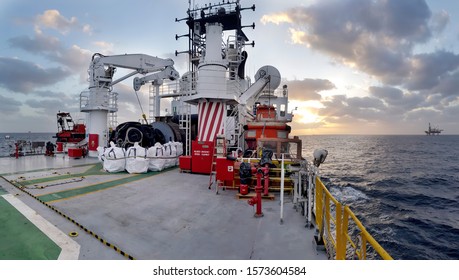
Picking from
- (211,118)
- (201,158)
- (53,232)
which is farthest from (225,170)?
(53,232)

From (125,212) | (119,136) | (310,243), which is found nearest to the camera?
(310,243)

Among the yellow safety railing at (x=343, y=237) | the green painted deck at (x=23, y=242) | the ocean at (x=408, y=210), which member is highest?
the yellow safety railing at (x=343, y=237)

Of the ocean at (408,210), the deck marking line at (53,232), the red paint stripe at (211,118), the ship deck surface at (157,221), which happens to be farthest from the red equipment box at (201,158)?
the ocean at (408,210)

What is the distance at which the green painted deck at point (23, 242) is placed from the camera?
4.01 m

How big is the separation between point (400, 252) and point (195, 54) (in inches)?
828

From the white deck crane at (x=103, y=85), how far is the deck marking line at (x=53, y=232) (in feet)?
34.9

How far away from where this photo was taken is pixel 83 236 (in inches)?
184

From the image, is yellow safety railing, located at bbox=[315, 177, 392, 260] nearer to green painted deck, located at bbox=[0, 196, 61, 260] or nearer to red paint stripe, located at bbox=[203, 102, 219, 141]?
green painted deck, located at bbox=[0, 196, 61, 260]

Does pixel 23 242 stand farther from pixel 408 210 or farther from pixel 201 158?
pixel 408 210

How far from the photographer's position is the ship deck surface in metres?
4.16

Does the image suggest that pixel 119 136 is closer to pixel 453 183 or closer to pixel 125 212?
pixel 125 212

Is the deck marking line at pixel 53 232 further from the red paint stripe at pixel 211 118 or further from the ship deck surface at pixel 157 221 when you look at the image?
the red paint stripe at pixel 211 118

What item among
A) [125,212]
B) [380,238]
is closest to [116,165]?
[125,212]

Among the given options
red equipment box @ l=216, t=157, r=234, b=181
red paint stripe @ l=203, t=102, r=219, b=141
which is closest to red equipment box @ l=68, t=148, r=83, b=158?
red paint stripe @ l=203, t=102, r=219, b=141
